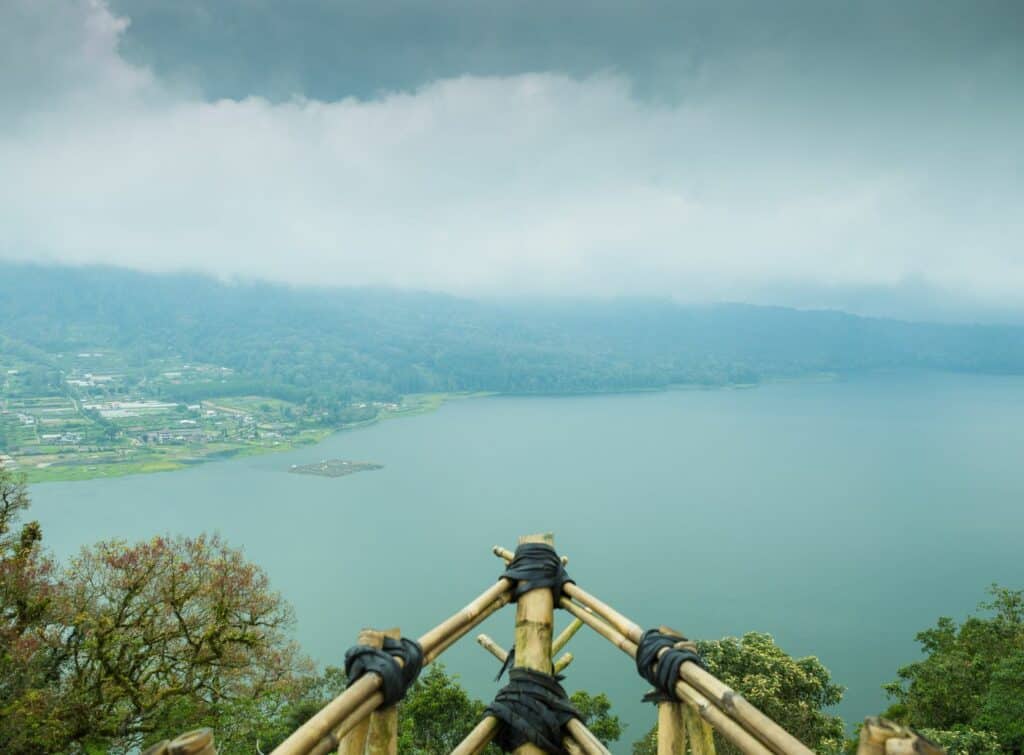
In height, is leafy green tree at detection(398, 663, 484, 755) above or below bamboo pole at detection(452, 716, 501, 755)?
below

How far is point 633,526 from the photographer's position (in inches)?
1179

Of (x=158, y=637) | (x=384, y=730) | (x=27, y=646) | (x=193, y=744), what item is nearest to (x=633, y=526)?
(x=158, y=637)

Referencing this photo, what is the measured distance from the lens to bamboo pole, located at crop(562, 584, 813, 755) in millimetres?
1212

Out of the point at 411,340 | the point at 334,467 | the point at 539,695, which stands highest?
the point at 539,695

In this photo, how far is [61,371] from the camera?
245 feet

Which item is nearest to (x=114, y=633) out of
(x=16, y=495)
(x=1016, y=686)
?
(x=16, y=495)

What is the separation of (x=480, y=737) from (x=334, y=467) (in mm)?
41074

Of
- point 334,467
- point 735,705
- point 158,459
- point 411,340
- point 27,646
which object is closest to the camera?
point 735,705

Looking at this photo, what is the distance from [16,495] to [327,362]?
294ft

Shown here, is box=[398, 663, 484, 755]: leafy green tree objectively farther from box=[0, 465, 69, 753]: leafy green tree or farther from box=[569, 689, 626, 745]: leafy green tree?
box=[0, 465, 69, 753]: leafy green tree

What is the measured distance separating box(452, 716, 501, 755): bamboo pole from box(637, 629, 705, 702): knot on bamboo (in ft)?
1.60

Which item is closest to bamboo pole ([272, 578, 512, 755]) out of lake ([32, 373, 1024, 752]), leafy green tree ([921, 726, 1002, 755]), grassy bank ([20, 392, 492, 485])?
leafy green tree ([921, 726, 1002, 755])

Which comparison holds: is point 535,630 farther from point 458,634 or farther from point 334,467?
point 334,467

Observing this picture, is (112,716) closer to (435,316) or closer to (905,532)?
(905,532)
